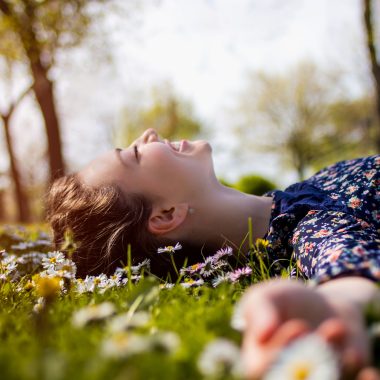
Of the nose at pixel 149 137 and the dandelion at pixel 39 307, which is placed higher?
the nose at pixel 149 137

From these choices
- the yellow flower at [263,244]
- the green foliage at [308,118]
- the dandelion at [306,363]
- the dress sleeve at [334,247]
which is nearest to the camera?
the dandelion at [306,363]

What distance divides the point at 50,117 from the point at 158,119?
16599 millimetres

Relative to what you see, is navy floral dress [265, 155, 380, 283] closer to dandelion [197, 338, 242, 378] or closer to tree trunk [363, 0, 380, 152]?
dandelion [197, 338, 242, 378]

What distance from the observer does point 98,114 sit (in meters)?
29.7

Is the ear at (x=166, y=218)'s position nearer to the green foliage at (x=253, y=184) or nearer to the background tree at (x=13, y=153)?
the green foliage at (x=253, y=184)

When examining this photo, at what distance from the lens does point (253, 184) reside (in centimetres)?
1124

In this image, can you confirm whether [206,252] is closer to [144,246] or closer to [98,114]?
[144,246]

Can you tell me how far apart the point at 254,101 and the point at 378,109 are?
57.3 ft

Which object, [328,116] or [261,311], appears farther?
[328,116]

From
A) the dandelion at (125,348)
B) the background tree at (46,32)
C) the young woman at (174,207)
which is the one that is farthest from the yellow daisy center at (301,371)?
the background tree at (46,32)

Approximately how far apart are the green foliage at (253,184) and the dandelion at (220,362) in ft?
33.4

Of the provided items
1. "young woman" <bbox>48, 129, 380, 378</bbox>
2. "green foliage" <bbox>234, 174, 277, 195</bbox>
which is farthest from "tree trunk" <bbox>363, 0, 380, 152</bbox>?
"young woman" <bbox>48, 129, 380, 378</bbox>

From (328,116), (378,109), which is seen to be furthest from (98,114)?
(378,109)

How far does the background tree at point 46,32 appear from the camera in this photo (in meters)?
10.9
